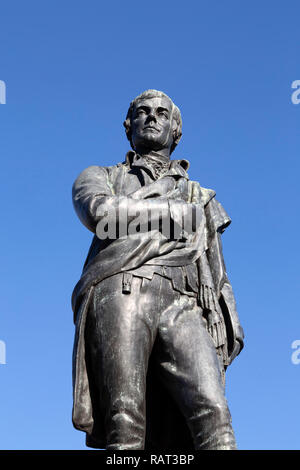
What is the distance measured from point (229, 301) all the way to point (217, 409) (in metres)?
1.41

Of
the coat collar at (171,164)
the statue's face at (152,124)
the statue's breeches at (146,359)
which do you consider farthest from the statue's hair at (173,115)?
the statue's breeches at (146,359)

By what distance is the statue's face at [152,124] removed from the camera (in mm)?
9219

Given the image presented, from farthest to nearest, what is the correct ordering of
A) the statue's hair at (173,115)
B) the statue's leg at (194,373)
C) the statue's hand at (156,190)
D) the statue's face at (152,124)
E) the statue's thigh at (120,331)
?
the statue's hair at (173,115)
the statue's face at (152,124)
the statue's hand at (156,190)
the statue's thigh at (120,331)
the statue's leg at (194,373)

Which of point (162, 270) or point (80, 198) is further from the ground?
point (80, 198)

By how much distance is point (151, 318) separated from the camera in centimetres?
800

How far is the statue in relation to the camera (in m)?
7.69

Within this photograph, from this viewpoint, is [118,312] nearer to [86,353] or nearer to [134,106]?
[86,353]

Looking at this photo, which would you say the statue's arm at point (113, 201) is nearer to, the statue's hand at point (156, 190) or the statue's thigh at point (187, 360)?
the statue's hand at point (156, 190)

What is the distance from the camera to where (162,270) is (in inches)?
324

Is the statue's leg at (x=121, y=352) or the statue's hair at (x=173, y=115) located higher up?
the statue's hair at (x=173, y=115)

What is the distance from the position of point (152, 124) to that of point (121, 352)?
2.72 metres

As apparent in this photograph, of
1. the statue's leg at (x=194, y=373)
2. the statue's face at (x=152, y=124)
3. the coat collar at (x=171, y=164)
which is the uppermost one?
the statue's face at (x=152, y=124)

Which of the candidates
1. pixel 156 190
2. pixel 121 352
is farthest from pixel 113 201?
pixel 121 352
